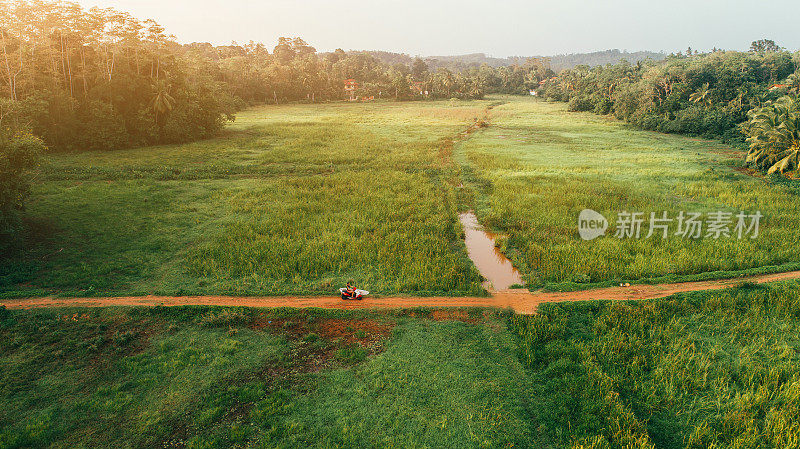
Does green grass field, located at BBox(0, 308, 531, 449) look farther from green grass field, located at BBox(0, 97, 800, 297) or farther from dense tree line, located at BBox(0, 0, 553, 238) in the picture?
dense tree line, located at BBox(0, 0, 553, 238)

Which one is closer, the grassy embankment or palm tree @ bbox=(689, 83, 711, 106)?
the grassy embankment

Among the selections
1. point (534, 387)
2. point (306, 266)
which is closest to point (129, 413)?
point (306, 266)

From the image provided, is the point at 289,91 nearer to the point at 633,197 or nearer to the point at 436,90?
the point at 436,90

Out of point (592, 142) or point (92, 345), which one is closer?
point (92, 345)

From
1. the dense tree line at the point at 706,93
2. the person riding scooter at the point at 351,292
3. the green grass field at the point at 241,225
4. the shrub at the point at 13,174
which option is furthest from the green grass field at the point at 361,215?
the dense tree line at the point at 706,93

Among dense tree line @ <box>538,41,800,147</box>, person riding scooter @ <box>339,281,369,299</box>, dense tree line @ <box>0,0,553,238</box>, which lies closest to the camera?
person riding scooter @ <box>339,281,369,299</box>

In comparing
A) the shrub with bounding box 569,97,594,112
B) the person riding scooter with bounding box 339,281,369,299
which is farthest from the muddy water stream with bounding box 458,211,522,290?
the shrub with bounding box 569,97,594,112
